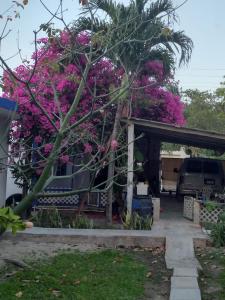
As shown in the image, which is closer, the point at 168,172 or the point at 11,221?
the point at 11,221

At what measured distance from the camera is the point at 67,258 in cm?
893

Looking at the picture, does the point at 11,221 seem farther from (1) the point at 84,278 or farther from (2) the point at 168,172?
(2) the point at 168,172

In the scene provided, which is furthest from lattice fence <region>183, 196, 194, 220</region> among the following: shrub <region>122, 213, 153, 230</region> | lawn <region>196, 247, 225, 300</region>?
lawn <region>196, 247, 225, 300</region>

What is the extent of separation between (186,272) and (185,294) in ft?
4.23

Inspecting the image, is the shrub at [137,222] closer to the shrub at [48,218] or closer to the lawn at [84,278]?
the shrub at [48,218]

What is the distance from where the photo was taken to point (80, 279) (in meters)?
7.46

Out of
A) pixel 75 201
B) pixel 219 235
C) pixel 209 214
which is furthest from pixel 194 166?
pixel 219 235

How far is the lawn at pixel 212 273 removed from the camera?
7180 mm

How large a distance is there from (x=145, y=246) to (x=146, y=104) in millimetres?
5152

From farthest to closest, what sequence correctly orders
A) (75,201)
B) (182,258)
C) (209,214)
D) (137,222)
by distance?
(75,201) < (209,214) < (137,222) < (182,258)

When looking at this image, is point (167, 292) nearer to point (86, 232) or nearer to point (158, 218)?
point (86, 232)

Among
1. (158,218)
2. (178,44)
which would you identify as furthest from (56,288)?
(178,44)

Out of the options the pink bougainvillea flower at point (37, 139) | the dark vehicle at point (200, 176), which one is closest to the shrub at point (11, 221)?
the pink bougainvillea flower at point (37, 139)

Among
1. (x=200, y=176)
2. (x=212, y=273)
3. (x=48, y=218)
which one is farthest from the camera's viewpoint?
(x=200, y=176)
